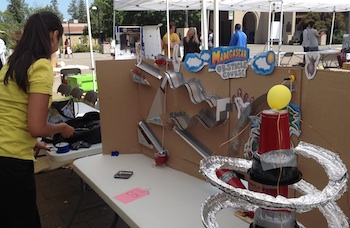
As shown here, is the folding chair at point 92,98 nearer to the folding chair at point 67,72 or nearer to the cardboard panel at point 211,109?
the cardboard panel at point 211,109

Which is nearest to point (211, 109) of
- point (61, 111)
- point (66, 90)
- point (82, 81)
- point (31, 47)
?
point (31, 47)

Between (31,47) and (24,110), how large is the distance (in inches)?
11.4

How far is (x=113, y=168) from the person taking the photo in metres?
1.85

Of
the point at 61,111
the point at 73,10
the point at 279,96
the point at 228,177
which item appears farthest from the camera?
the point at 73,10

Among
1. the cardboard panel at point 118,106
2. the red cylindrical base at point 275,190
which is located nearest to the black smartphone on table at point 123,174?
the cardboard panel at point 118,106

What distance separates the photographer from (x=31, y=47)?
4.86ft

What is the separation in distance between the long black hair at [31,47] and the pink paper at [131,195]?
2.09 ft

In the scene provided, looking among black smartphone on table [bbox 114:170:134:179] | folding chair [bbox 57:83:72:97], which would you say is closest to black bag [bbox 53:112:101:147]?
black smartphone on table [bbox 114:170:134:179]

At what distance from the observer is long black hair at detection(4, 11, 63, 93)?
1.43m

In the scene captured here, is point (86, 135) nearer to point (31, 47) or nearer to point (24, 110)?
point (24, 110)

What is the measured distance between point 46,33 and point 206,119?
84 centimetres

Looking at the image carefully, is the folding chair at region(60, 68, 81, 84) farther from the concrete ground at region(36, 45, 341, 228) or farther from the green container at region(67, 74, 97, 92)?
the concrete ground at region(36, 45, 341, 228)

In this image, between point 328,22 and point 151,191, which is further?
point 328,22

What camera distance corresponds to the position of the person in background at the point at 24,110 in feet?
4.67
